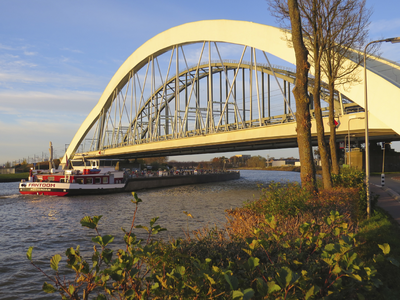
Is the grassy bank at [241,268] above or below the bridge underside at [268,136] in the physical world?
below

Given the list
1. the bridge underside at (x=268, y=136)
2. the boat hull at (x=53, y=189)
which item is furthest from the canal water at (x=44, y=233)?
the bridge underside at (x=268, y=136)

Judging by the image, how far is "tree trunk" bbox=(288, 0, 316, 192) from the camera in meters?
12.0

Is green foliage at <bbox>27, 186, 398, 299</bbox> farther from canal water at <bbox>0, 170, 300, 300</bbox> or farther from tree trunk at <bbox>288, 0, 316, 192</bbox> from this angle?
tree trunk at <bbox>288, 0, 316, 192</bbox>

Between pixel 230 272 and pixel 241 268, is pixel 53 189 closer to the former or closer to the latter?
pixel 241 268

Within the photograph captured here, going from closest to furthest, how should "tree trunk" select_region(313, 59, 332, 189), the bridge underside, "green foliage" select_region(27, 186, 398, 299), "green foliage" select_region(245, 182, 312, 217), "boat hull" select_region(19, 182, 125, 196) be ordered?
1. "green foliage" select_region(27, 186, 398, 299)
2. "green foliage" select_region(245, 182, 312, 217)
3. "tree trunk" select_region(313, 59, 332, 189)
4. the bridge underside
5. "boat hull" select_region(19, 182, 125, 196)

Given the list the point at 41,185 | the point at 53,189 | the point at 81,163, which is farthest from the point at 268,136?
the point at 81,163

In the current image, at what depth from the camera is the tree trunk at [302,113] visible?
39.5 ft

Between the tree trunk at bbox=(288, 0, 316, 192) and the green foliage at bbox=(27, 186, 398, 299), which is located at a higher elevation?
the tree trunk at bbox=(288, 0, 316, 192)

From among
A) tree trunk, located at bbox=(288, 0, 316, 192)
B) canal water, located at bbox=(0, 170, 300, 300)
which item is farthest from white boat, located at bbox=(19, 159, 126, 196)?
tree trunk, located at bbox=(288, 0, 316, 192)

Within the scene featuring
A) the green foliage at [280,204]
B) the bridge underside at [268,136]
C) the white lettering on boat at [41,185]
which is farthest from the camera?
the white lettering on boat at [41,185]

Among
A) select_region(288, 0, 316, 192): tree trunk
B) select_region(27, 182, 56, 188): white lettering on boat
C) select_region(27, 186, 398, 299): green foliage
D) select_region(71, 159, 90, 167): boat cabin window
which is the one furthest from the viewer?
select_region(71, 159, 90, 167): boat cabin window

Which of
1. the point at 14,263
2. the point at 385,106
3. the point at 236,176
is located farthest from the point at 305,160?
the point at 236,176

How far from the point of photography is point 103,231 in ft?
49.0

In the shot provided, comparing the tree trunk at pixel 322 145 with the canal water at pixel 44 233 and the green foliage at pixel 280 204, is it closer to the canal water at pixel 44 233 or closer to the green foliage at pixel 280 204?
the canal water at pixel 44 233
